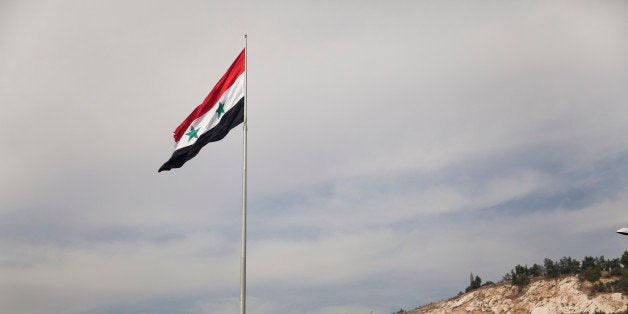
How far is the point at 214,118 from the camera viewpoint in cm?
2200

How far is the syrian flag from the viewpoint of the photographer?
855 inches

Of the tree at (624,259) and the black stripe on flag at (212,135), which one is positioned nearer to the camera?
the black stripe on flag at (212,135)

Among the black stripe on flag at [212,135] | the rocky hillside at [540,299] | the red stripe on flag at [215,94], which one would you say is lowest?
the rocky hillside at [540,299]

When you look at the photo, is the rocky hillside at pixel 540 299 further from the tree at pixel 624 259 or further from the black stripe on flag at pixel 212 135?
the black stripe on flag at pixel 212 135

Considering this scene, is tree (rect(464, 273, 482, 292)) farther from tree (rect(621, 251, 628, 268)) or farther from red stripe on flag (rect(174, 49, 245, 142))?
red stripe on flag (rect(174, 49, 245, 142))

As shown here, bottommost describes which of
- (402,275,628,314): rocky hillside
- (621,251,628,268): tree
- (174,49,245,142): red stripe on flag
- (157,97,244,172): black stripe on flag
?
(402,275,628,314): rocky hillside

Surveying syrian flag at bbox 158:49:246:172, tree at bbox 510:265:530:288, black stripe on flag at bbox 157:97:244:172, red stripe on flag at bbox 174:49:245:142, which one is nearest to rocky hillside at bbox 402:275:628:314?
tree at bbox 510:265:530:288

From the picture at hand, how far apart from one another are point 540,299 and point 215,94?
55.2 meters

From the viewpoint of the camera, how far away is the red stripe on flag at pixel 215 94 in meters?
22.3

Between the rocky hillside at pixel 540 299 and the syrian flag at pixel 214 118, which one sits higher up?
the syrian flag at pixel 214 118

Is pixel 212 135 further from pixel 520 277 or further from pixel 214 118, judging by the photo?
pixel 520 277

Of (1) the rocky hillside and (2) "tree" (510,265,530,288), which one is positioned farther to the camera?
(2) "tree" (510,265,530,288)

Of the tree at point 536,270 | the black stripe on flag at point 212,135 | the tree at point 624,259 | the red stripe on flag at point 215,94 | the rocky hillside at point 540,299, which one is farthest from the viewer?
the tree at point 536,270

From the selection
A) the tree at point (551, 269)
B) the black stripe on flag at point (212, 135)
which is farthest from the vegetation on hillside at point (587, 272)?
the black stripe on flag at point (212, 135)
